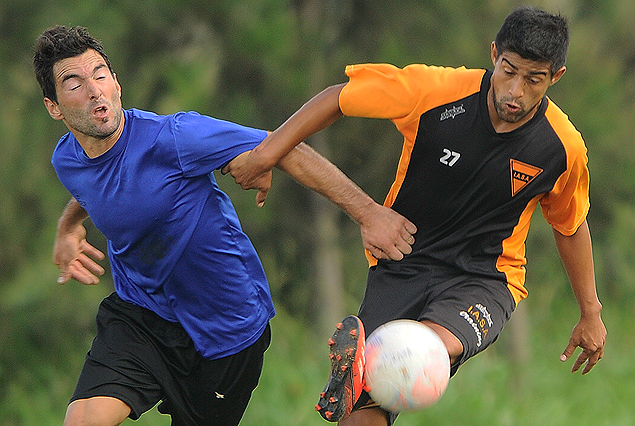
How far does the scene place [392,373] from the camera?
3.57 m

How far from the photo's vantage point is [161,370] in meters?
4.08

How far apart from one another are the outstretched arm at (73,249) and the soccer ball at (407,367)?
1436 mm

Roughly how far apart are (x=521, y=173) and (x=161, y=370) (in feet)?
5.75

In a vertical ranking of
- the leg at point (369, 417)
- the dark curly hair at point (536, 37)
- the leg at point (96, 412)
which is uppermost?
the dark curly hair at point (536, 37)

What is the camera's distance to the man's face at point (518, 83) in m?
3.72

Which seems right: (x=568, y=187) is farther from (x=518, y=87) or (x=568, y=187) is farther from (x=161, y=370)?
(x=161, y=370)

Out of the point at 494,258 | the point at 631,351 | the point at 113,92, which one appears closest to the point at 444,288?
the point at 494,258

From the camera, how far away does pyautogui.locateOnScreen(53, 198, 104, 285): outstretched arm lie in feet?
14.3

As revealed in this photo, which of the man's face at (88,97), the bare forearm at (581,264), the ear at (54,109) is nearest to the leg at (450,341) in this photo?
the bare forearm at (581,264)

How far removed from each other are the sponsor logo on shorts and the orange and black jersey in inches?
8.0

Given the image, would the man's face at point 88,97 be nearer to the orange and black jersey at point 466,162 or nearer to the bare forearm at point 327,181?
the bare forearm at point 327,181

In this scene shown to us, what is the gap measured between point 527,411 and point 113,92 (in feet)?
19.4

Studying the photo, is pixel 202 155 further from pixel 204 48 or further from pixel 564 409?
pixel 564 409

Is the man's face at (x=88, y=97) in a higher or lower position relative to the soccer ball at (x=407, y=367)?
higher
